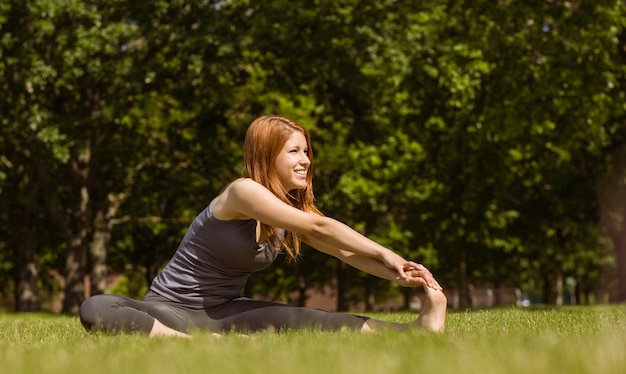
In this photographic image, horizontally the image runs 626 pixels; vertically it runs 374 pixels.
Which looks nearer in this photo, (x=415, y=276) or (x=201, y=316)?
(x=415, y=276)

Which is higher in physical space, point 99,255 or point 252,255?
point 99,255

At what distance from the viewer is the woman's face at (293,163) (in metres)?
6.70

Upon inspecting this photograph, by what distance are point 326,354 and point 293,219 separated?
2.03 meters

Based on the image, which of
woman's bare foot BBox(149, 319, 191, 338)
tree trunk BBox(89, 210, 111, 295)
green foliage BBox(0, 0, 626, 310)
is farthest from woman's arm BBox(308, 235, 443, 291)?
tree trunk BBox(89, 210, 111, 295)

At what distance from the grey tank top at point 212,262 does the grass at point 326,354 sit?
2.76 ft

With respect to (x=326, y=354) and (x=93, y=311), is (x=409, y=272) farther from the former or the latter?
(x=93, y=311)

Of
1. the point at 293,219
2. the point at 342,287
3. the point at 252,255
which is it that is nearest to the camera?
the point at 293,219

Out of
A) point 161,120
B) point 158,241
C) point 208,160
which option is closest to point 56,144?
point 208,160

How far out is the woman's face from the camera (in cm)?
670

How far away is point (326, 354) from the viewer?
446cm

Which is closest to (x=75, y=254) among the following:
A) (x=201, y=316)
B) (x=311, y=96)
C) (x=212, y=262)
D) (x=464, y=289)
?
(x=311, y=96)

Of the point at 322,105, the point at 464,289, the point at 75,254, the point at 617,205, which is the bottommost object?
the point at 464,289

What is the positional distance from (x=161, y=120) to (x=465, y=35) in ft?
37.7

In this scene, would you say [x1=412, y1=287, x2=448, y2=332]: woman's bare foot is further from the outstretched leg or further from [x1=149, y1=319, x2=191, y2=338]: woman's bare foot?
[x1=149, y1=319, x2=191, y2=338]: woman's bare foot
